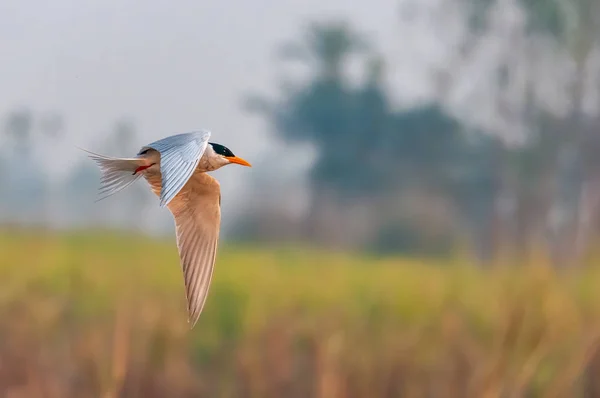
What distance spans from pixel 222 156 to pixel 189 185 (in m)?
0.21

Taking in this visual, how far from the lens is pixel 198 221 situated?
2068mm

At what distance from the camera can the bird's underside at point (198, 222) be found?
2.02 meters

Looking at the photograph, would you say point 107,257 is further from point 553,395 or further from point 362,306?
point 553,395

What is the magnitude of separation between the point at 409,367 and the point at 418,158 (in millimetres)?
1457

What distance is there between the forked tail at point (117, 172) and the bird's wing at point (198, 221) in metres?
0.20

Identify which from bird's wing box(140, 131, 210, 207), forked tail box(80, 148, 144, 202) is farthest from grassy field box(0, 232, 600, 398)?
bird's wing box(140, 131, 210, 207)

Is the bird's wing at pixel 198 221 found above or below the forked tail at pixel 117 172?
below

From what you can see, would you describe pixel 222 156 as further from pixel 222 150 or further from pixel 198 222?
pixel 198 222

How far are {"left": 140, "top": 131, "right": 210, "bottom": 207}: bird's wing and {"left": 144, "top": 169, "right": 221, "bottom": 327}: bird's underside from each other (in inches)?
10.8

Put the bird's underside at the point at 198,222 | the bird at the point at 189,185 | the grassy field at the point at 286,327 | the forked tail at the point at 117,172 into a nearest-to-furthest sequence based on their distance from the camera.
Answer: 1. the bird at the point at 189,185
2. the forked tail at the point at 117,172
3. the bird's underside at the point at 198,222
4. the grassy field at the point at 286,327

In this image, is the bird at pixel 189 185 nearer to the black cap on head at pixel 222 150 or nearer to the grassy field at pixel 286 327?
the black cap on head at pixel 222 150

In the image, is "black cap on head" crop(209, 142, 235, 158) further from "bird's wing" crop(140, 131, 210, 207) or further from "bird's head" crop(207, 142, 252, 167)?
"bird's wing" crop(140, 131, 210, 207)

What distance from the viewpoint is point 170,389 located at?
3.17 metres

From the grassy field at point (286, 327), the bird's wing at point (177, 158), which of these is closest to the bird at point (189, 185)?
the bird's wing at point (177, 158)
